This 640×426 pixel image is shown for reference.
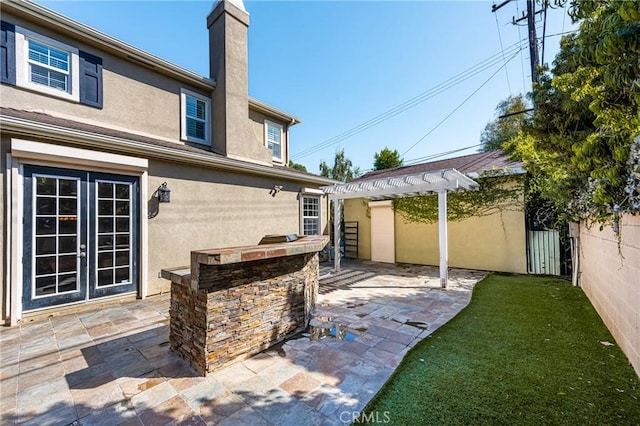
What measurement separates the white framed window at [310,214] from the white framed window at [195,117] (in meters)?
3.95

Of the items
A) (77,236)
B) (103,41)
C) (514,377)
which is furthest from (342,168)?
(514,377)

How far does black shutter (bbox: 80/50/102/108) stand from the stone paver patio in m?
4.87

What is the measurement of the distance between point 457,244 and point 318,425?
9.49 metres

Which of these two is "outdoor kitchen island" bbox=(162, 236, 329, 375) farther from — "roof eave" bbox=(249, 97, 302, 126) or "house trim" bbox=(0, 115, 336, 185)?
"roof eave" bbox=(249, 97, 302, 126)

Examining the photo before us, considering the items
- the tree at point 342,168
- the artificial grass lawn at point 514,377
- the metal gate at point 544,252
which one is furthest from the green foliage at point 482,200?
the tree at point 342,168

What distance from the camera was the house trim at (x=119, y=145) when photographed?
454 centimetres

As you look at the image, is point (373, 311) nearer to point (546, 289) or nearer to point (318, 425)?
point (318, 425)

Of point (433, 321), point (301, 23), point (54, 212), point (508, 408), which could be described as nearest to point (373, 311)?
point (433, 321)

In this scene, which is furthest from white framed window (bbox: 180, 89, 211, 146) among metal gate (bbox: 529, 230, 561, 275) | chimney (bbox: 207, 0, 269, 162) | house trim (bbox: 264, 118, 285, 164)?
metal gate (bbox: 529, 230, 561, 275)

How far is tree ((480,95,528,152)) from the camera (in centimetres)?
2061

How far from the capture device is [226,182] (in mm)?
7688

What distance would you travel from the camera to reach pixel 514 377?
2.94 metres
